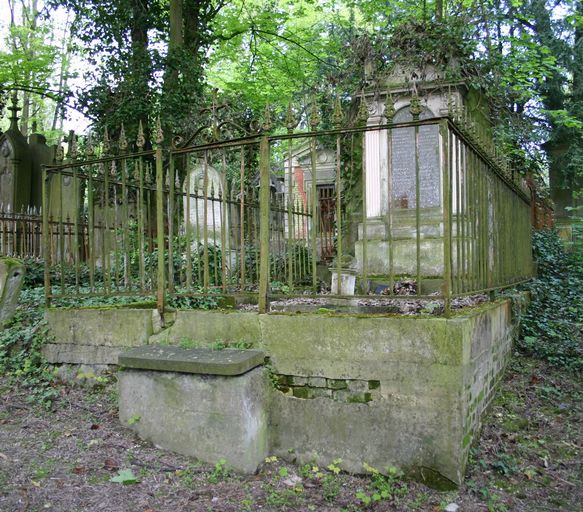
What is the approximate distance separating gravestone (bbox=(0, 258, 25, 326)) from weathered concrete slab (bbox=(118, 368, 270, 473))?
6.56ft

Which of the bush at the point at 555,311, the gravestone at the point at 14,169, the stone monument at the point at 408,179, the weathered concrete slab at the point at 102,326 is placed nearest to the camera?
the weathered concrete slab at the point at 102,326

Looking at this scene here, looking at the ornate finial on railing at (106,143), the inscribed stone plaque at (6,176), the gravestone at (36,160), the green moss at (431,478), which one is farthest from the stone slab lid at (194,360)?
the gravestone at (36,160)

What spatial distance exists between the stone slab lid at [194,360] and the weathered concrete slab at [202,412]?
0.07m

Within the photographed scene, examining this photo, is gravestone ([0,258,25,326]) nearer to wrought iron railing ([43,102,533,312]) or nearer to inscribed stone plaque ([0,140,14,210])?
wrought iron railing ([43,102,533,312])

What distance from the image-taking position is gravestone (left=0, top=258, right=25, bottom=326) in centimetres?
481

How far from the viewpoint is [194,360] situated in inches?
135

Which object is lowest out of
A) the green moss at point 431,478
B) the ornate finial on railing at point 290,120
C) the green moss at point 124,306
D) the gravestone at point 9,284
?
the green moss at point 431,478

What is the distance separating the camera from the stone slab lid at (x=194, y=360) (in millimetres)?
3305

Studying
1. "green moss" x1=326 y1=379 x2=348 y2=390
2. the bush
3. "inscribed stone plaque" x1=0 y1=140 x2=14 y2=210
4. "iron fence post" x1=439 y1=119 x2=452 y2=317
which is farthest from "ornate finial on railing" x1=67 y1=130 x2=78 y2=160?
"inscribed stone plaque" x1=0 y1=140 x2=14 y2=210

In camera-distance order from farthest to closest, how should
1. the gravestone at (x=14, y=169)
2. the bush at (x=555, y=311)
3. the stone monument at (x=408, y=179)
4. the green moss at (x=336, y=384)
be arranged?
the gravestone at (x=14, y=169) → the stone monument at (x=408, y=179) → the bush at (x=555, y=311) → the green moss at (x=336, y=384)

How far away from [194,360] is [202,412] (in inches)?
14.6

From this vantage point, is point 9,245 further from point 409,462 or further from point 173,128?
point 409,462

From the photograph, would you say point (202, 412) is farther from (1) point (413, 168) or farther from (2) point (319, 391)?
(1) point (413, 168)

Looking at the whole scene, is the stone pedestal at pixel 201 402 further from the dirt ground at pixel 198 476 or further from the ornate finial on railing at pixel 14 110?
the ornate finial on railing at pixel 14 110
